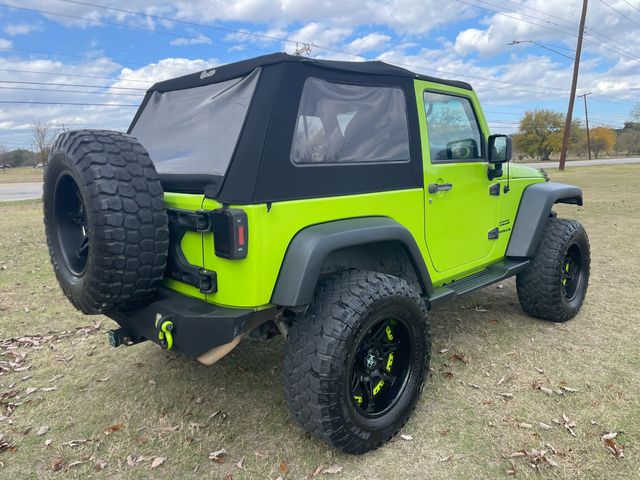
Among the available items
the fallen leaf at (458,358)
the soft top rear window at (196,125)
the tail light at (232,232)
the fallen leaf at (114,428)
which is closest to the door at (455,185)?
the fallen leaf at (458,358)

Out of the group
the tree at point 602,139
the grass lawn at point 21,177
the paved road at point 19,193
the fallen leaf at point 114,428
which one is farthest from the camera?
the tree at point 602,139

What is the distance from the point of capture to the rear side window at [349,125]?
255cm

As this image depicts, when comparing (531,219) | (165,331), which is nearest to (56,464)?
(165,331)

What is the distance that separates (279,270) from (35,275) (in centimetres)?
502

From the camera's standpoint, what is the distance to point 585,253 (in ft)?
15.0

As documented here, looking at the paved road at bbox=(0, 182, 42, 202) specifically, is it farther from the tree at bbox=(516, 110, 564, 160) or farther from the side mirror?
the tree at bbox=(516, 110, 564, 160)

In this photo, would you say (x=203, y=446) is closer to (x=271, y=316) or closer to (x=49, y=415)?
(x=271, y=316)

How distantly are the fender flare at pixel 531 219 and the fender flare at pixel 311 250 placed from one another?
190 centimetres

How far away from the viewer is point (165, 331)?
7.83 feet

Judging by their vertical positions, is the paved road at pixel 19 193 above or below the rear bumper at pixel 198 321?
above

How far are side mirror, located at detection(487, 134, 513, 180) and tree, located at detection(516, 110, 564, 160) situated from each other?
6252 centimetres

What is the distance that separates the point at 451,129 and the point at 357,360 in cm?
186

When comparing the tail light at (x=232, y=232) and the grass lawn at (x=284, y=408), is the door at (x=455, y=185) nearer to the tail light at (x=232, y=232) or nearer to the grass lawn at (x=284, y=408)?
the grass lawn at (x=284, y=408)

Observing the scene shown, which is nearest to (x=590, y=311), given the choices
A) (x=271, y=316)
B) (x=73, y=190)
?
(x=271, y=316)
